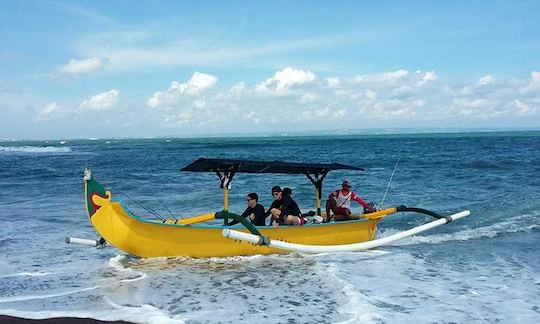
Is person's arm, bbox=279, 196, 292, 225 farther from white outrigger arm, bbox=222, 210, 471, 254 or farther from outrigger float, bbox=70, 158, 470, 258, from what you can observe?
white outrigger arm, bbox=222, 210, 471, 254

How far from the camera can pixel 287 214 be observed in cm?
1105

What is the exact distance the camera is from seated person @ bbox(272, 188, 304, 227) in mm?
10959

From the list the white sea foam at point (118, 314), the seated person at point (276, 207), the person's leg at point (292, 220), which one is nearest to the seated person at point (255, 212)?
the seated person at point (276, 207)

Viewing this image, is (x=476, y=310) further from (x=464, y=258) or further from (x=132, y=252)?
(x=132, y=252)

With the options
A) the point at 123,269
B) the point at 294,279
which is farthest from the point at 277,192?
the point at 123,269

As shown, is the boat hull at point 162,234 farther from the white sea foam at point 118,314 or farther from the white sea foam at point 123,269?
the white sea foam at point 118,314

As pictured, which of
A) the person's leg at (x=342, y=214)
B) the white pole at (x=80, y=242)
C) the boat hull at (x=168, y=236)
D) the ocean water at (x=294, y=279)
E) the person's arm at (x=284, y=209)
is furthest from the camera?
the person's leg at (x=342, y=214)

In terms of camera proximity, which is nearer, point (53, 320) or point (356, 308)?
point (53, 320)

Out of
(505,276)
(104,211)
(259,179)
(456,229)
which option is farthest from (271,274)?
(259,179)

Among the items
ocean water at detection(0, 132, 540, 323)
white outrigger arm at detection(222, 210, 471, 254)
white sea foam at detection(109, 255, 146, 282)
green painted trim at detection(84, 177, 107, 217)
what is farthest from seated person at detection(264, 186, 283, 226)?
green painted trim at detection(84, 177, 107, 217)

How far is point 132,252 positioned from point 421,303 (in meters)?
5.70

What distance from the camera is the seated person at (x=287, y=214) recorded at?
11.0 m

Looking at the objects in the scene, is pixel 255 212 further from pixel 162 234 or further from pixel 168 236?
pixel 162 234

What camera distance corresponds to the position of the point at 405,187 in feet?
80.9
